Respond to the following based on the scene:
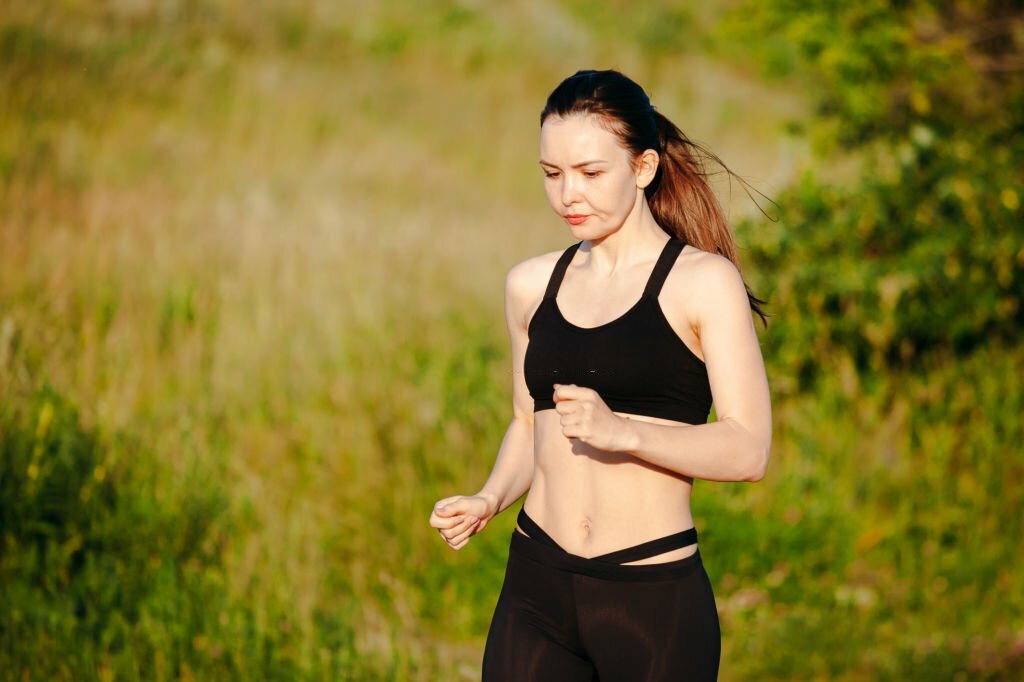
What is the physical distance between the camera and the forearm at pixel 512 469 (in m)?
2.91

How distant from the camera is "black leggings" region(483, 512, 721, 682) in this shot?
2676 mm

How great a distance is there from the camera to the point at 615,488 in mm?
2713

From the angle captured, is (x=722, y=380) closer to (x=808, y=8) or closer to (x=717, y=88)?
(x=808, y=8)

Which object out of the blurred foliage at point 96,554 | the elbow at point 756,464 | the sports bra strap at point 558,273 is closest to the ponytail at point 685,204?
the sports bra strap at point 558,273

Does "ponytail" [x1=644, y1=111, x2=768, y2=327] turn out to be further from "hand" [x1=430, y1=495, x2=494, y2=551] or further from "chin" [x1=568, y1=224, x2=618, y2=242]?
"hand" [x1=430, y1=495, x2=494, y2=551]

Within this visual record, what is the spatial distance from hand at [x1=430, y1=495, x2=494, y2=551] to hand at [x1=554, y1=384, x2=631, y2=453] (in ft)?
1.62

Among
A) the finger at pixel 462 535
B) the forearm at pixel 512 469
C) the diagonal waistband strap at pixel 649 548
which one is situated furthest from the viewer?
the forearm at pixel 512 469

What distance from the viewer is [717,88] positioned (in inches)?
702

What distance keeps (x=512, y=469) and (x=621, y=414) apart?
39 cm

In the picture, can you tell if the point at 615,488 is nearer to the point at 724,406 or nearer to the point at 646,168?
the point at 724,406

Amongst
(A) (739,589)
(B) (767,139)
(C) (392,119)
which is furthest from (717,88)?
(A) (739,589)

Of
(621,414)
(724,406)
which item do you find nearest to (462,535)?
(621,414)

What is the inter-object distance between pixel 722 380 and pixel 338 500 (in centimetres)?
375

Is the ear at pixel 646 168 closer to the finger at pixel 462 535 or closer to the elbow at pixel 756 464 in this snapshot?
the elbow at pixel 756 464
